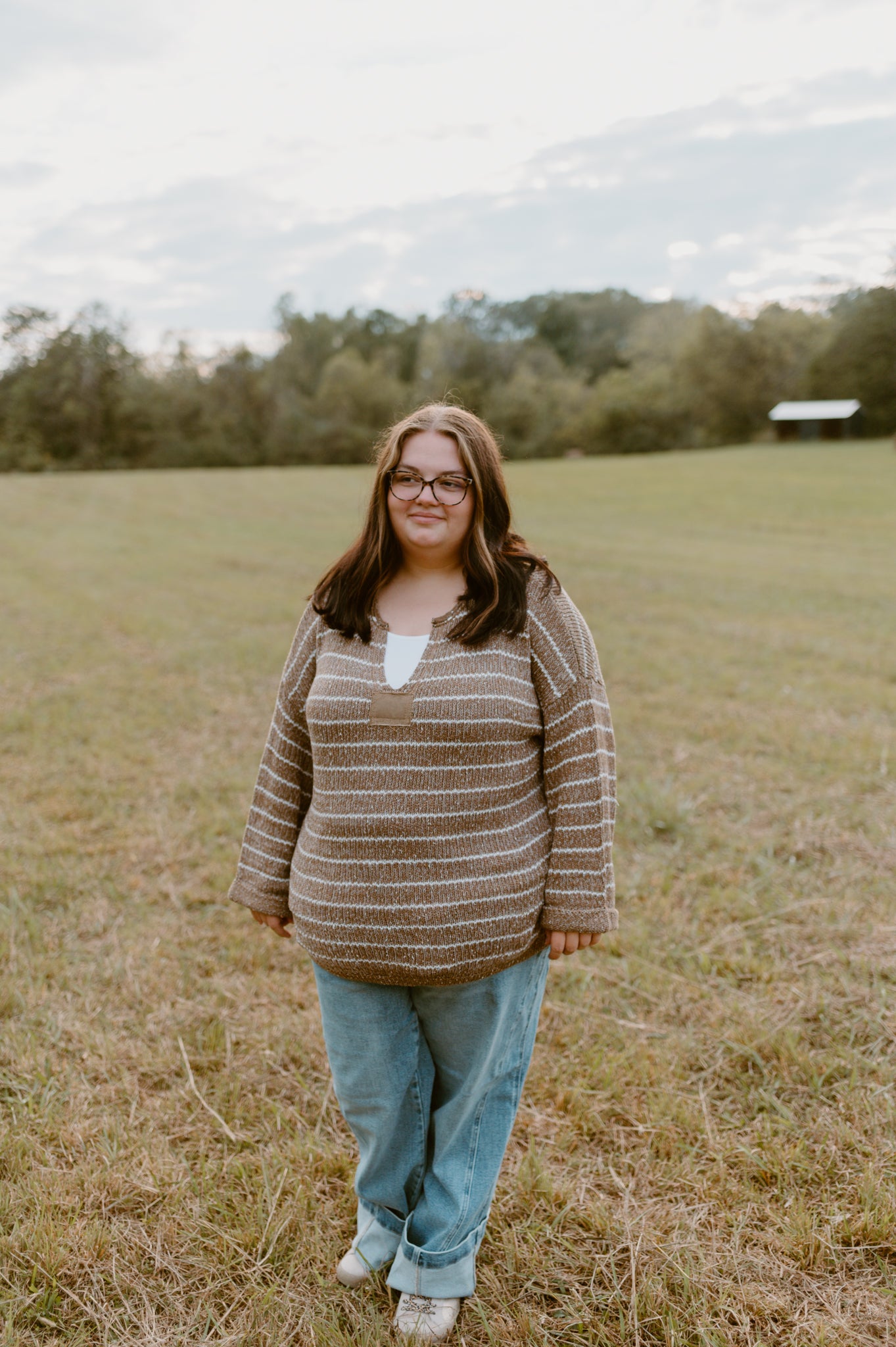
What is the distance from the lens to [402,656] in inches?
68.4

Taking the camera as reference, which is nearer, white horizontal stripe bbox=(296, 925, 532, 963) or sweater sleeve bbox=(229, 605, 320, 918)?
white horizontal stripe bbox=(296, 925, 532, 963)

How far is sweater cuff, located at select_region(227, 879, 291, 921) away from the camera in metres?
1.92

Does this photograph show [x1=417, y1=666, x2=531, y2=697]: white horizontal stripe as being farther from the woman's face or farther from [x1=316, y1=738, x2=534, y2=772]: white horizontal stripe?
the woman's face

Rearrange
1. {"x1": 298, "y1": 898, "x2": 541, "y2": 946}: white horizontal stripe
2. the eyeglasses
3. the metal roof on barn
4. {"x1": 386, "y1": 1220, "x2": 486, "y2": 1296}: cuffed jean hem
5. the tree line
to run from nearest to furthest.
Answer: {"x1": 298, "y1": 898, "x2": 541, "y2": 946}: white horizontal stripe
the eyeglasses
{"x1": 386, "y1": 1220, "x2": 486, "y2": 1296}: cuffed jean hem
the metal roof on barn
the tree line

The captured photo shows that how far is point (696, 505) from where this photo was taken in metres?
20.7

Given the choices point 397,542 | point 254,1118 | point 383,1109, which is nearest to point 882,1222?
point 383,1109

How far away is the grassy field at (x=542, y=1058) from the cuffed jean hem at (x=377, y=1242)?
0.24ft

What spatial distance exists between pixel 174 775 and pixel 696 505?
58.4 ft

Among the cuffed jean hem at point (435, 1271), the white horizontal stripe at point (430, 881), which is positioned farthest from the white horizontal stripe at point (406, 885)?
the cuffed jean hem at point (435, 1271)

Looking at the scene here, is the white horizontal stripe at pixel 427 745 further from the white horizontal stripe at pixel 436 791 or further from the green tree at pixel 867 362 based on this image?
the green tree at pixel 867 362

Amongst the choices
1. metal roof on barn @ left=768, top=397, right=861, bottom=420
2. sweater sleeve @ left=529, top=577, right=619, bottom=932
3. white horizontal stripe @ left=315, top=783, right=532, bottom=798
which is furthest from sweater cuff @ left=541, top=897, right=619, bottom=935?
metal roof on barn @ left=768, top=397, right=861, bottom=420

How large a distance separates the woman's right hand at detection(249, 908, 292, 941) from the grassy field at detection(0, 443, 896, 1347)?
2.25ft

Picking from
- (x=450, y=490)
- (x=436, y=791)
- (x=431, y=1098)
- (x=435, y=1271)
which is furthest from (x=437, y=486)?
(x=435, y=1271)

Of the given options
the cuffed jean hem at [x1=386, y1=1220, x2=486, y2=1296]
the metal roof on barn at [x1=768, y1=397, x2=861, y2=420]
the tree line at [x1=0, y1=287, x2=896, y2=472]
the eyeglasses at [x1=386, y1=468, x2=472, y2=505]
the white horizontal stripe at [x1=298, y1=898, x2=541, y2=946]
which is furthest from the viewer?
the tree line at [x1=0, y1=287, x2=896, y2=472]
